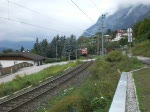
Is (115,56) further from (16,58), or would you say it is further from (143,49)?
(16,58)

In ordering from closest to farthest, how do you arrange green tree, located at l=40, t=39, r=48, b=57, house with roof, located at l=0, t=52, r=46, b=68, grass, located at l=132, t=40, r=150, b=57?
grass, located at l=132, t=40, r=150, b=57
house with roof, located at l=0, t=52, r=46, b=68
green tree, located at l=40, t=39, r=48, b=57

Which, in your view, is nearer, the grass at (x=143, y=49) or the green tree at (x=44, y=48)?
the grass at (x=143, y=49)

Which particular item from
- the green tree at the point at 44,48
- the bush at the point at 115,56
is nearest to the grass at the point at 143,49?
the bush at the point at 115,56

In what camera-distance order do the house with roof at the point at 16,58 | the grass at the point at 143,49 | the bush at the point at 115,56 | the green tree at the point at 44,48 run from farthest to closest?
1. the green tree at the point at 44,48
2. the house with roof at the point at 16,58
3. the grass at the point at 143,49
4. the bush at the point at 115,56

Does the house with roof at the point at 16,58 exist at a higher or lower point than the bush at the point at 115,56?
lower

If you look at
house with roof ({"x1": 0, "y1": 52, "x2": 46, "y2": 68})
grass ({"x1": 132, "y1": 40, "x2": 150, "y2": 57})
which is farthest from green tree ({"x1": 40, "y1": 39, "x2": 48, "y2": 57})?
grass ({"x1": 132, "y1": 40, "x2": 150, "y2": 57})

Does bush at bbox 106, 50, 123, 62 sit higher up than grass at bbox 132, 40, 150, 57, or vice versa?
grass at bbox 132, 40, 150, 57

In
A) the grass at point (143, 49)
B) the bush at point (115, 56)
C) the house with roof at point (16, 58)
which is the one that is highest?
the grass at point (143, 49)

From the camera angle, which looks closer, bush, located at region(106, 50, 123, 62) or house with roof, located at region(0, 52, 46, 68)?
bush, located at region(106, 50, 123, 62)

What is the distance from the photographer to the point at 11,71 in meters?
58.8

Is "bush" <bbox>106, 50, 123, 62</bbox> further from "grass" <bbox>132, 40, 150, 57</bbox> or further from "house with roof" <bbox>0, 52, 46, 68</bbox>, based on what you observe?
"house with roof" <bbox>0, 52, 46, 68</bbox>

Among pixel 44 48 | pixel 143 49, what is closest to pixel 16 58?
pixel 143 49

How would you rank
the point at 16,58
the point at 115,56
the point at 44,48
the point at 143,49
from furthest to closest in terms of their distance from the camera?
the point at 44,48, the point at 16,58, the point at 143,49, the point at 115,56

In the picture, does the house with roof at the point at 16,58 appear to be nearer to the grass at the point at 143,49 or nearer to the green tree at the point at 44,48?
the grass at the point at 143,49
